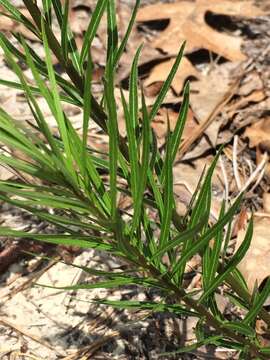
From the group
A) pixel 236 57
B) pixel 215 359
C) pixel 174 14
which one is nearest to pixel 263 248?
pixel 215 359

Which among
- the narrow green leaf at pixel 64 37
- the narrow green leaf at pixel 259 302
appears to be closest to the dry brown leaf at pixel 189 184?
the narrow green leaf at pixel 259 302

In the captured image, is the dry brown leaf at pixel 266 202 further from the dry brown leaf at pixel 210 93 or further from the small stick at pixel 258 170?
the dry brown leaf at pixel 210 93

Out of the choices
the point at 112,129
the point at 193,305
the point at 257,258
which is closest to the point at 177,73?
the point at 257,258

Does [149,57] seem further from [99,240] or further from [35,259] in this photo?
[99,240]

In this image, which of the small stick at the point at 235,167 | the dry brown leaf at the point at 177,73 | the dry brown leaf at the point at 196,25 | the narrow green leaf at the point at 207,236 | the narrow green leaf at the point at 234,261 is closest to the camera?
the narrow green leaf at the point at 207,236

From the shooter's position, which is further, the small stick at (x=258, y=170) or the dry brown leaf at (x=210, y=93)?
the dry brown leaf at (x=210, y=93)

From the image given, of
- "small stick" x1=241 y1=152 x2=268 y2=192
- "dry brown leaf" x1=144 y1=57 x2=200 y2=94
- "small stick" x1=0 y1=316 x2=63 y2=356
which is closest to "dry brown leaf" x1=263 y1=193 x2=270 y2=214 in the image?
"small stick" x1=241 y1=152 x2=268 y2=192
